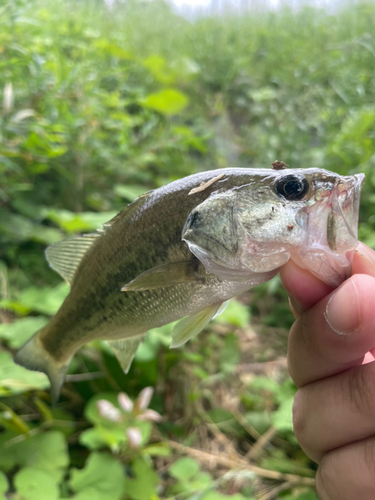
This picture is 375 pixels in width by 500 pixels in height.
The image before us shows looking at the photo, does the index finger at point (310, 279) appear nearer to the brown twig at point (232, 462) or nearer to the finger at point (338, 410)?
the finger at point (338, 410)

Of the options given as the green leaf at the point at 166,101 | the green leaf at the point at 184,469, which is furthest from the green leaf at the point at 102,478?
the green leaf at the point at 166,101

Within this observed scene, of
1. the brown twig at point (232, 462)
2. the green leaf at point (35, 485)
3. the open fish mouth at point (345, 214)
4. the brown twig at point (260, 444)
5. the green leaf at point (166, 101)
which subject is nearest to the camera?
the open fish mouth at point (345, 214)

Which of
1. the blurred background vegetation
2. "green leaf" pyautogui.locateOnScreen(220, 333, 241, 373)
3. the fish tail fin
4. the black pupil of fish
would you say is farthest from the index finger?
"green leaf" pyautogui.locateOnScreen(220, 333, 241, 373)

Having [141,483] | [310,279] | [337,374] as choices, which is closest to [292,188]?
[310,279]

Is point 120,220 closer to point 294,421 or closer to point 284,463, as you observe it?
point 294,421

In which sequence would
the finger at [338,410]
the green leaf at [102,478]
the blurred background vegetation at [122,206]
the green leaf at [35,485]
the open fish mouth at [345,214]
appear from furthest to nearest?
the blurred background vegetation at [122,206], the green leaf at [102,478], the green leaf at [35,485], the finger at [338,410], the open fish mouth at [345,214]

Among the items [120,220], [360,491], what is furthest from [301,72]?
[360,491]

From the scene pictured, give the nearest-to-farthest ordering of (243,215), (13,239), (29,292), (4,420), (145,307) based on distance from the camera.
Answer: (243,215) < (145,307) < (4,420) < (29,292) < (13,239)
